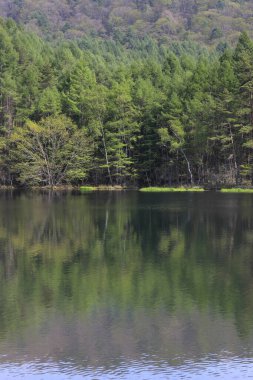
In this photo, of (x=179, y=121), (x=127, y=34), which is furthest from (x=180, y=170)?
(x=127, y=34)

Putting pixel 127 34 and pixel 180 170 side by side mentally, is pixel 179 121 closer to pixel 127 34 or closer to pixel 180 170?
pixel 180 170

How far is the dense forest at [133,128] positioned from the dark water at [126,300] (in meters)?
31.9

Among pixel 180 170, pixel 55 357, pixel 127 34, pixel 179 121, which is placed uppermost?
pixel 127 34

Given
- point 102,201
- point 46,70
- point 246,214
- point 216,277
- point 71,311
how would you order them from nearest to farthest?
point 71,311
point 216,277
point 246,214
point 102,201
point 46,70

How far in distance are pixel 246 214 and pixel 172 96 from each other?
33.7 meters

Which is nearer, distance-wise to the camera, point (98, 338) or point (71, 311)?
point (98, 338)

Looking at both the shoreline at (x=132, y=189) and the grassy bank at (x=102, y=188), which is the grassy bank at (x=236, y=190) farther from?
the grassy bank at (x=102, y=188)

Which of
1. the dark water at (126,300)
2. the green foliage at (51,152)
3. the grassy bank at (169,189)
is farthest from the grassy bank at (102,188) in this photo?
the dark water at (126,300)

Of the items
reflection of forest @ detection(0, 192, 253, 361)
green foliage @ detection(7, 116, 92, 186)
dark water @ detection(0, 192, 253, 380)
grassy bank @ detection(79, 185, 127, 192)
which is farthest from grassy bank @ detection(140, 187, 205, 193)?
dark water @ detection(0, 192, 253, 380)

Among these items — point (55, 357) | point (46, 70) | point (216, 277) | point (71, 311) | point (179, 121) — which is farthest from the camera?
point (46, 70)

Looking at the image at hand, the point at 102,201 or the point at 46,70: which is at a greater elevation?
the point at 46,70

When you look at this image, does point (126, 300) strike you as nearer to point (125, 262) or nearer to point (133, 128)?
point (125, 262)

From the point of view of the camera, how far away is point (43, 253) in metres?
24.6

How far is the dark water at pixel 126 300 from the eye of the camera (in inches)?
473
